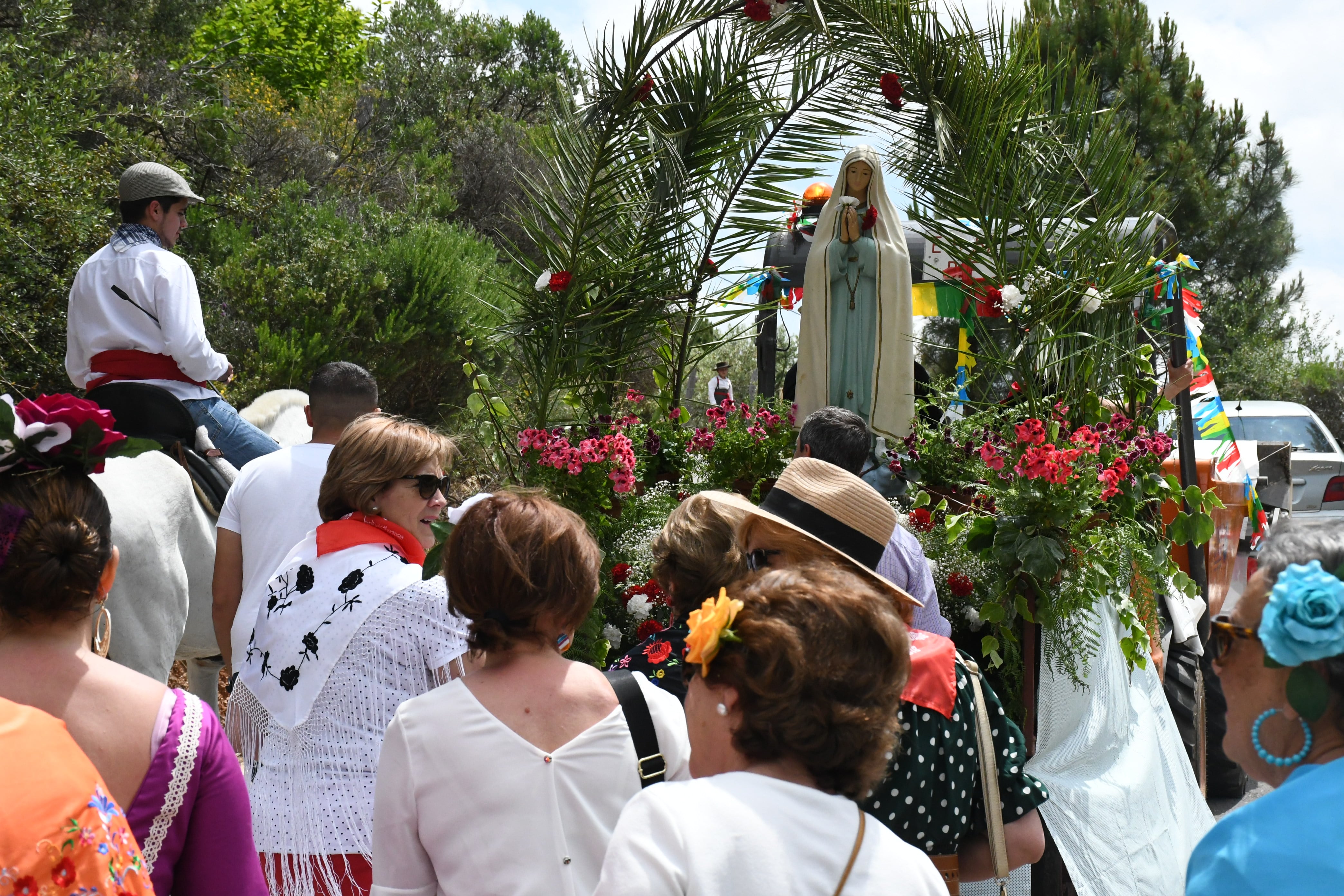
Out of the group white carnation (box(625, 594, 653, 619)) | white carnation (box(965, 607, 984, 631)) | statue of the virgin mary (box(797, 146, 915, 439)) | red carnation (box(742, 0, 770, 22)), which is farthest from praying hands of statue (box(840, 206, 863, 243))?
white carnation (box(625, 594, 653, 619))

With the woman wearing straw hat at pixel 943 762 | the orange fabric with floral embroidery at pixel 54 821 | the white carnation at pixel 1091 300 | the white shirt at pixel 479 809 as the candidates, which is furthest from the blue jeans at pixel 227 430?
the orange fabric with floral embroidery at pixel 54 821

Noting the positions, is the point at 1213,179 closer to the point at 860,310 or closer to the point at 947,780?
the point at 860,310

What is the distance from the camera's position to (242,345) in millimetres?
14070

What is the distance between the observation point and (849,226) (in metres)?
6.77

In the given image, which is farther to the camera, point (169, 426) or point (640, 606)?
point (169, 426)

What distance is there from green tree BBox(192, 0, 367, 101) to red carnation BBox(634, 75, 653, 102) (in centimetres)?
1742

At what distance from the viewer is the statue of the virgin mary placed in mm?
6730

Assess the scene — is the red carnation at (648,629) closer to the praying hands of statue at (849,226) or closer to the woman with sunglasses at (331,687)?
the woman with sunglasses at (331,687)

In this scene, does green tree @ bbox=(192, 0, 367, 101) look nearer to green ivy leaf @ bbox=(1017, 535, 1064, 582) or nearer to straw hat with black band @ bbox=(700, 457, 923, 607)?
green ivy leaf @ bbox=(1017, 535, 1064, 582)

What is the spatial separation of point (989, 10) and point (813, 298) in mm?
1904

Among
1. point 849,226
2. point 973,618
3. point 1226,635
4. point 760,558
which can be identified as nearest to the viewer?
point 1226,635

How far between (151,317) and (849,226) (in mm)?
3749

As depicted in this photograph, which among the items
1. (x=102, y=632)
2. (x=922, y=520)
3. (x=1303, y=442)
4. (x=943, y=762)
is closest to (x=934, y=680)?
(x=943, y=762)

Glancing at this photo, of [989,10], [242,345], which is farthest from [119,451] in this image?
[242,345]
